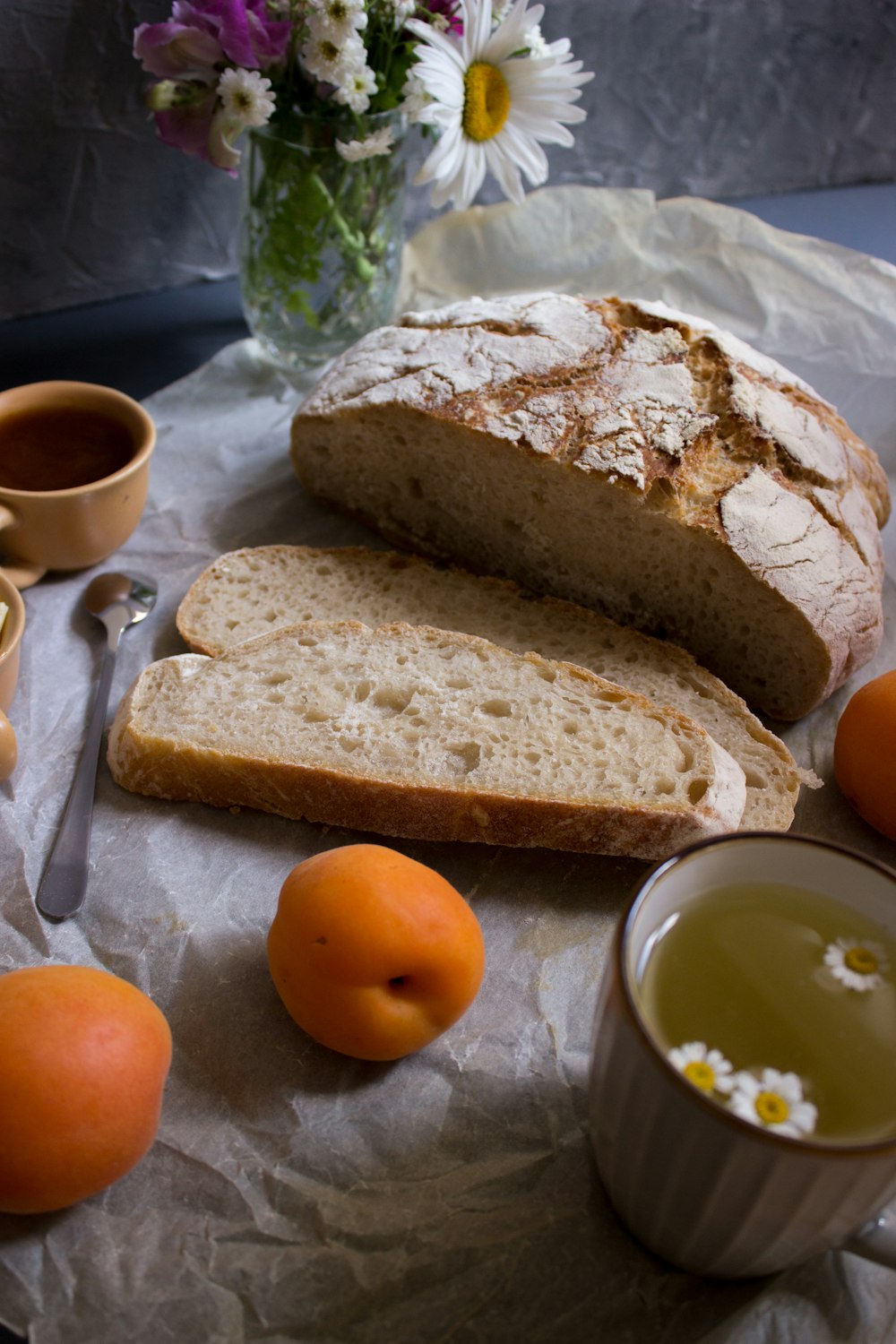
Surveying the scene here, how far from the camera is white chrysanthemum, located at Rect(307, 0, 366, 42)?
2.12 meters

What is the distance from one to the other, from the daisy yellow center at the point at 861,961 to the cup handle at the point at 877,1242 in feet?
0.87

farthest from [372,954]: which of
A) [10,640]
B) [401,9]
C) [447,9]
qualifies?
[447,9]

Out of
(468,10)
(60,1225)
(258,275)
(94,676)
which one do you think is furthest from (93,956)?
(468,10)

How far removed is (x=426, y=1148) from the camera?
1456mm

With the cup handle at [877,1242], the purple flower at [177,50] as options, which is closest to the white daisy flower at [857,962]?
the cup handle at [877,1242]

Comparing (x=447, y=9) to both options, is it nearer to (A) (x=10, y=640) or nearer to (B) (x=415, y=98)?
(B) (x=415, y=98)

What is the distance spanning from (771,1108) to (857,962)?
8.5 inches

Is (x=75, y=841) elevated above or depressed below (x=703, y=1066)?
below

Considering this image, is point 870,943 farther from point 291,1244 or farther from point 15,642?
point 15,642

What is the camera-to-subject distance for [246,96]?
2.27m

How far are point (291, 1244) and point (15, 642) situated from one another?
3.54 ft

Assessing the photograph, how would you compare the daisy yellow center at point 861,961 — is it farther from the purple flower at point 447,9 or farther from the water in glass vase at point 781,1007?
the purple flower at point 447,9

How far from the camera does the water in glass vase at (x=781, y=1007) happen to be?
3.75 ft

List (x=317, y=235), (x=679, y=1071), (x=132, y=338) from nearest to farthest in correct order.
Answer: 1. (x=679, y=1071)
2. (x=317, y=235)
3. (x=132, y=338)
